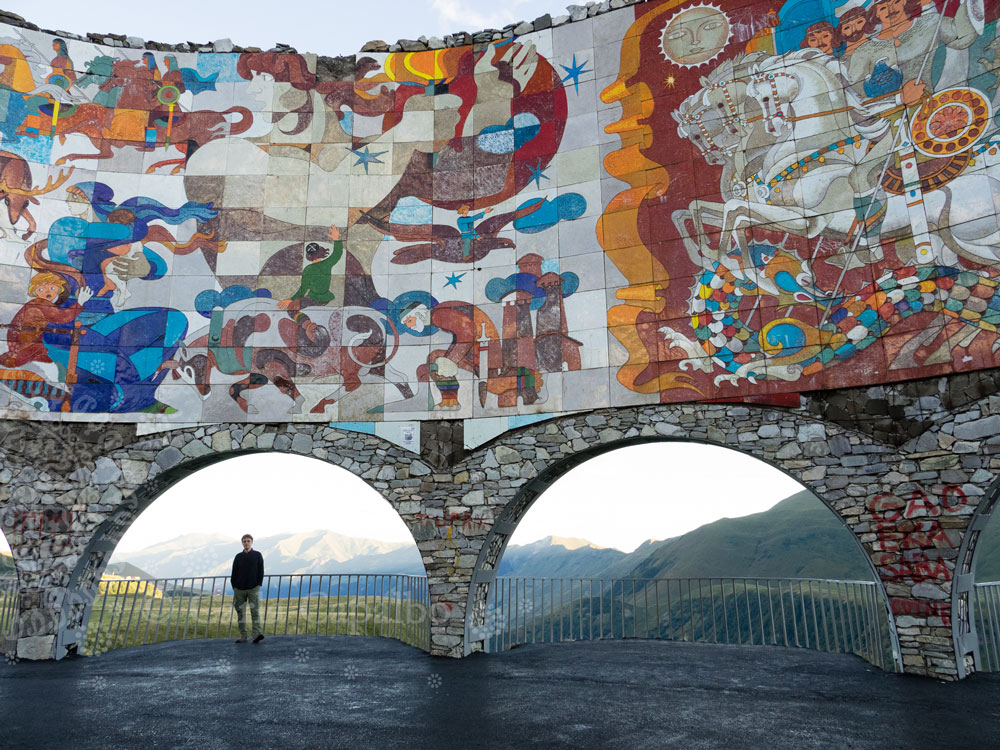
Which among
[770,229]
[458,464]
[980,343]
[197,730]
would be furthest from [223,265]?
[980,343]

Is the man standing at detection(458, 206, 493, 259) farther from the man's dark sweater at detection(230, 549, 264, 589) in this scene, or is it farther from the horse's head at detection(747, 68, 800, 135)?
the man's dark sweater at detection(230, 549, 264, 589)

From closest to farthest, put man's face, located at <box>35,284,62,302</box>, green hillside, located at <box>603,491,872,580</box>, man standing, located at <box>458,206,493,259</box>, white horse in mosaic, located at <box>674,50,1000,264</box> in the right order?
1. white horse in mosaic, located at <box>674,50,1000,264</box>
2. man's face, located at <box>35,284,62,302</box>
3. man standing, located at <box>458,206,493,259</box>
4. green hillside, located at <box>603,491,872,580</box>

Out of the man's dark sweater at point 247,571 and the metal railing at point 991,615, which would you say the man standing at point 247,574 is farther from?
the metal railing at point 991,615

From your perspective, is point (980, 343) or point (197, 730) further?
point (980, 343)

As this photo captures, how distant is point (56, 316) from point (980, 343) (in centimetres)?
1325

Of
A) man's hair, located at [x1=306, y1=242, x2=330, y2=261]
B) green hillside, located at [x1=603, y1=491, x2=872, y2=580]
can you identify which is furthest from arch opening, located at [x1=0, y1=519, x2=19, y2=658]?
green hillside, located at [x1=603, y1=491, x2=872, y2=580]

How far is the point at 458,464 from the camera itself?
10156 mm

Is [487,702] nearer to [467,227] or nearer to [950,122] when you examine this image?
[467,227]

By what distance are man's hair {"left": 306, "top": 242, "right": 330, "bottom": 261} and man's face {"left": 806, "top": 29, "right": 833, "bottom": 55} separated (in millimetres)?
8071

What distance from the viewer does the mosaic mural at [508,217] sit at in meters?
8.73

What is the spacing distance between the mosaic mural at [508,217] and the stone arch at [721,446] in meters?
0.32

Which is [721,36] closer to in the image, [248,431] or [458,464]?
[458,464]

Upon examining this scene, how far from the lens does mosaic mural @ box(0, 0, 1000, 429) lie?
873 cm

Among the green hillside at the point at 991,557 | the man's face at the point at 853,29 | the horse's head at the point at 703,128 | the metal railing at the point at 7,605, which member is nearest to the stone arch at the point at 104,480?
the metal railing at the point at 7,605
